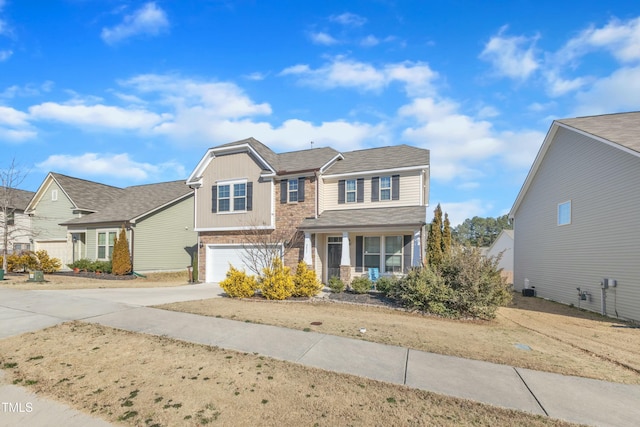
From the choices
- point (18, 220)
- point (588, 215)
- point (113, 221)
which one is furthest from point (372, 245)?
point (18, 220)

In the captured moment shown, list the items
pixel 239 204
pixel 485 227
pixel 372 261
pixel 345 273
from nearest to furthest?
pixel 345 273, pixel 372 261, pixel 239 204, pixel 485 227

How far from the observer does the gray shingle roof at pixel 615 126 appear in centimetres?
1051

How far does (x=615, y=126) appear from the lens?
1208cm

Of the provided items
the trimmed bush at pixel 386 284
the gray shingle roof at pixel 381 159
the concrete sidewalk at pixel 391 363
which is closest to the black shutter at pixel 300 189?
the gray shingle roof at pixel 381 159

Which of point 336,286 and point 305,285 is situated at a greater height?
point 305,285

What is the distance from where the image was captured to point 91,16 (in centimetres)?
1140

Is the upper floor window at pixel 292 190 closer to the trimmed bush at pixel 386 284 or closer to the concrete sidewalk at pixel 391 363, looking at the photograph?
the trimmed bush at pixel 386 284

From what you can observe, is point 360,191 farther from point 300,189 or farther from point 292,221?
point 292,221

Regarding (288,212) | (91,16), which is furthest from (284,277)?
(91,16)

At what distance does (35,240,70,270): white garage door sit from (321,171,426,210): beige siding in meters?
20.7

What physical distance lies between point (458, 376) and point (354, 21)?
12321 millimetres

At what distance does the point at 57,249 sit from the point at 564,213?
32812 mm

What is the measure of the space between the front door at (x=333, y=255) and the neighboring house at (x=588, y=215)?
9.97 m

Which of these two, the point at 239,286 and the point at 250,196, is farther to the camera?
the point at 250,196
